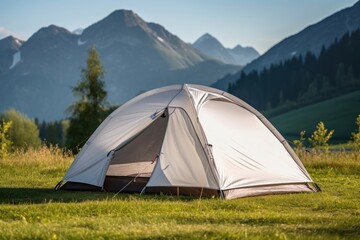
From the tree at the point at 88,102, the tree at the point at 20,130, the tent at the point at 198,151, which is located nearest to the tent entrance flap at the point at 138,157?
the tent at the point at 198,151

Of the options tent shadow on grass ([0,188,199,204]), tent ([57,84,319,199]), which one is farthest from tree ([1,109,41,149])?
tent shadow on grass ([0,188,199,204])

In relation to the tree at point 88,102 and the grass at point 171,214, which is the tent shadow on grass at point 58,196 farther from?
the tree at point 88,102

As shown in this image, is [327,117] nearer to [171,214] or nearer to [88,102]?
[88,102]

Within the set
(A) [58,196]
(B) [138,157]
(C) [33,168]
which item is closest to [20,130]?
(C) [33,168]

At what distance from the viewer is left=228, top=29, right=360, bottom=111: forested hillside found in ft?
416

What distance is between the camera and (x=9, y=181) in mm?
15523

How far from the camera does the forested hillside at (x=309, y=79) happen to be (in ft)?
A: 416

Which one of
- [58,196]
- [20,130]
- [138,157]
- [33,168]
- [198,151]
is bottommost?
[20,130]

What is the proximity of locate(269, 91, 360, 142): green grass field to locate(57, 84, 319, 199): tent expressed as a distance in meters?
79.0

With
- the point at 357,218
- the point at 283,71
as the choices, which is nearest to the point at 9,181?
the point at 357,218

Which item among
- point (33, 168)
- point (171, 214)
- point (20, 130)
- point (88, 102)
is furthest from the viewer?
point (20, 130)

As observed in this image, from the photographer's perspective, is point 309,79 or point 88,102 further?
point 309,79

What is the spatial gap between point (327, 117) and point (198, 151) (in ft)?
318

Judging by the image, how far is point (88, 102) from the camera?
6084 cm
